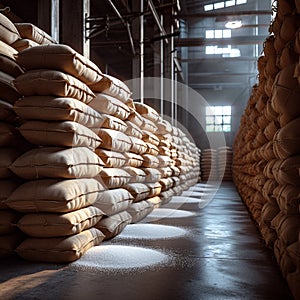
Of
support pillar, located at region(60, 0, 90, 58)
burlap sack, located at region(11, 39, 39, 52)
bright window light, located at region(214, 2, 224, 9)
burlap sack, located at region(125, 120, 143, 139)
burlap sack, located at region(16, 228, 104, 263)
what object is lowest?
burlap sack, located at region(16, 228, 104, 263)

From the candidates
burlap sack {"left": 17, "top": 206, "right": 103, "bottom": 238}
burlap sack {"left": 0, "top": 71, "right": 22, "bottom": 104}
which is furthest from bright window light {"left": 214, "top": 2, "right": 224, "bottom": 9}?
burlap sack {"left": 17, "top": 206, "right": 103, "bottom": 238}

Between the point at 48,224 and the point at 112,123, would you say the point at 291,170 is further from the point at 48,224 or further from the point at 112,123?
the point at 112,123

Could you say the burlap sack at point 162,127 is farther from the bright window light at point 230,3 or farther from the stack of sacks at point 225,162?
the bright window light at point 230,3

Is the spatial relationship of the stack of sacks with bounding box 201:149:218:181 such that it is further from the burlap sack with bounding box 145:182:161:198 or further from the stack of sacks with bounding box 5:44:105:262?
the stack of sacks with bounding box 5:44:105:262

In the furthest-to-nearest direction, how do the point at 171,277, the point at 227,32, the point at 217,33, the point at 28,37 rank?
1. the point at 217,33
2. the point at 227,32
3. the point at 28,37
4. the point at 171,277

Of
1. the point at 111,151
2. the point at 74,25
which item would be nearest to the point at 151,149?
the point at 74,25

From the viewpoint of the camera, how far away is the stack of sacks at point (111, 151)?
397 cm

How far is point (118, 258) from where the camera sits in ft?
10.6

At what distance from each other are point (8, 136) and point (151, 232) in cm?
196

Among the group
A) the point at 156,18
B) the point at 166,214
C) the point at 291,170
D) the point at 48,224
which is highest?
the point at 156,18

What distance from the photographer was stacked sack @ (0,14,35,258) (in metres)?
3.13

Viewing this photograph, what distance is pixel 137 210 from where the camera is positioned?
5.21 m

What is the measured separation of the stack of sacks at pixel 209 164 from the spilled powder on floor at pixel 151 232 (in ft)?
45.9

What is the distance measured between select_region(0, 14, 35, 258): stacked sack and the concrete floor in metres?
0.21
